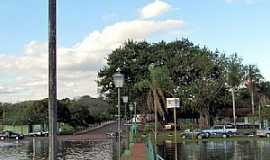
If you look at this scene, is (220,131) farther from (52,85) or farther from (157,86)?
(52,85)

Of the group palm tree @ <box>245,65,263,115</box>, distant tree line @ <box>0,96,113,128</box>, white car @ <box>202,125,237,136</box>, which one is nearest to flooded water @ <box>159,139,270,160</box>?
white car @ <box>202,125,237,136</box>

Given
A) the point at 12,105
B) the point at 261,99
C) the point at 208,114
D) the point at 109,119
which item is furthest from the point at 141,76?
the point at 12,105

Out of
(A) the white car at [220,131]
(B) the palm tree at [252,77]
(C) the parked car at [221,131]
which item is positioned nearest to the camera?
(C) the parked car at [221,131]

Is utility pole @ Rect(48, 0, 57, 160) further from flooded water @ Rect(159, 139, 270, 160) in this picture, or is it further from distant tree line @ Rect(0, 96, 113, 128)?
distant tree line @ Rect(0, 96, 113, 128)

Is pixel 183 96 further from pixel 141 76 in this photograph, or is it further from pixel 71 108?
pixel 71 108

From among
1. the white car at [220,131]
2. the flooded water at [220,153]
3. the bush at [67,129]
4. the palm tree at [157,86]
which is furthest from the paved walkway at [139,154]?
the bush at [67,129]

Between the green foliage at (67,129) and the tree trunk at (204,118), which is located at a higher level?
the tree trunk at (204,118)

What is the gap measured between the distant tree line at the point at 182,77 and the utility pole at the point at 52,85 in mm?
55277

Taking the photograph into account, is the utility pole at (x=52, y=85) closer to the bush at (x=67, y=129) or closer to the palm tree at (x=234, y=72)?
the palm tree at (x=234, y=72)

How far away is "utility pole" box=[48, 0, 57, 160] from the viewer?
7.16 meters

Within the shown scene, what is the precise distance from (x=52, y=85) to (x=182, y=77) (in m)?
70.9

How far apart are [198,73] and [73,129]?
2432cm

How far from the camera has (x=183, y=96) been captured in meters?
74.1

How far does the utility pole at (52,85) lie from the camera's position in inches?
282
